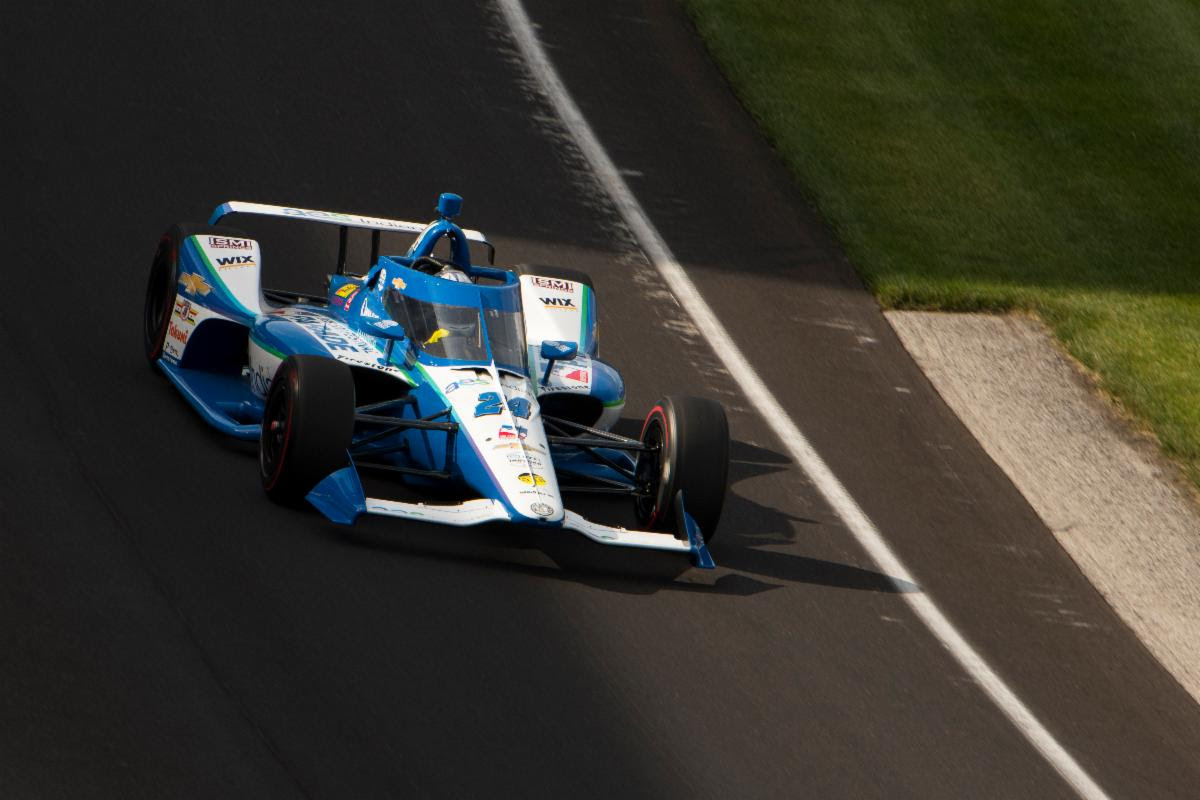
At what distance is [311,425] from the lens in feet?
28.3

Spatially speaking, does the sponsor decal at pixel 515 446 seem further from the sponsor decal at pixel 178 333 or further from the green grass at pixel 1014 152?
the green grass at pixel 1014 152

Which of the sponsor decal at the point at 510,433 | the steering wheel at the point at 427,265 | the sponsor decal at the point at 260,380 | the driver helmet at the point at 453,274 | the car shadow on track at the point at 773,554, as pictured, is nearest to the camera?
the sponsor decal at the point at 510,433

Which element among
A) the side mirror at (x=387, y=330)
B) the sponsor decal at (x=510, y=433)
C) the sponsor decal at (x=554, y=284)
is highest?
the side mirror at (x=387, y=330)

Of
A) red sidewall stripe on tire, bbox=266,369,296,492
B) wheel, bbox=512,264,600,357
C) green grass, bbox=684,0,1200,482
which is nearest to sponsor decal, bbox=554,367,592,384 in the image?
wheel, bbox=512,264,600,357

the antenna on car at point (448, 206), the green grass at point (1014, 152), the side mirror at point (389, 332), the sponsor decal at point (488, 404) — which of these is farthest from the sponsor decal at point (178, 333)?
the green grass at point (1014, 152)

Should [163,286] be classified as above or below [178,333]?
above

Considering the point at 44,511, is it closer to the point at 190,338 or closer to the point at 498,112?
the point at 190,338

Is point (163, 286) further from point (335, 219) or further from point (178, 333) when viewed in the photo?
point (335, 219)

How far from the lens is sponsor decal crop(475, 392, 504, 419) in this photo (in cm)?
905

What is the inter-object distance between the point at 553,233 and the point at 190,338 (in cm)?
396

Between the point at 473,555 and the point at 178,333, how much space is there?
2482 millimetres

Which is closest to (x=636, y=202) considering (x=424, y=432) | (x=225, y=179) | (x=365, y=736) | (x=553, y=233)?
(x=553, y=233)

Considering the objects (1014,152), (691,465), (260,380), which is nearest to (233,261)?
(260,380)

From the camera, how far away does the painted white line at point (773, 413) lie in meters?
8.70
